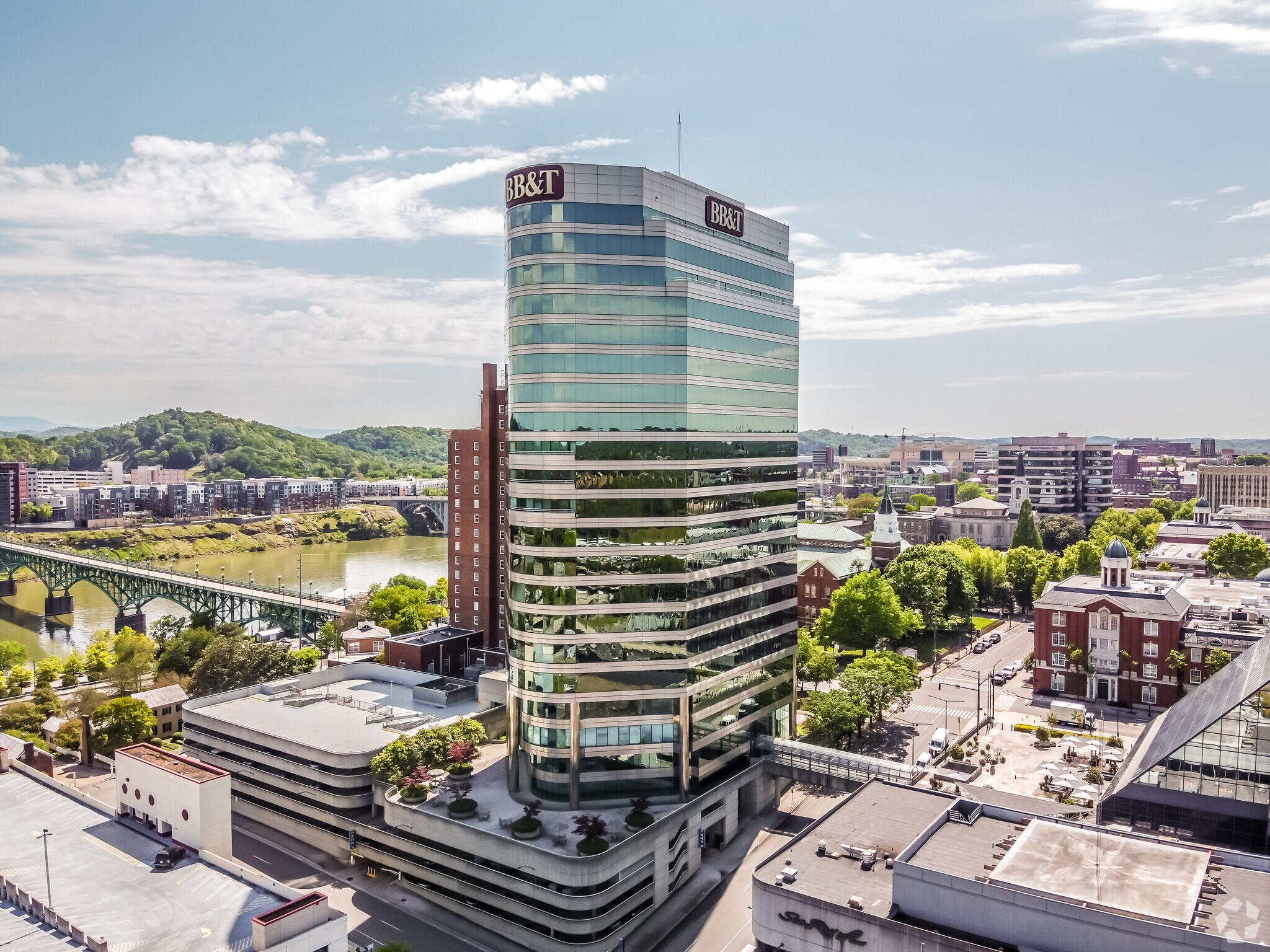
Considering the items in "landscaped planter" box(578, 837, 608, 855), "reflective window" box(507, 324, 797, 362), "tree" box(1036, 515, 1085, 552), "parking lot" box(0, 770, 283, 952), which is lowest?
"landscaped planter" box(578, 837, 608, 855)

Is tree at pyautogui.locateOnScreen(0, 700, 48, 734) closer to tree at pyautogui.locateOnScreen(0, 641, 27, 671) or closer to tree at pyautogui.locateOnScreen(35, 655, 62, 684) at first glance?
tree at pyautogui.locateOnScreen(35, 655, 62, 684)

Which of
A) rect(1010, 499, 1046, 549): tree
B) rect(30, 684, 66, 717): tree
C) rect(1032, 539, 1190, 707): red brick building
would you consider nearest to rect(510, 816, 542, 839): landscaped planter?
rect(1032, 539, 1190, 707): red brick building

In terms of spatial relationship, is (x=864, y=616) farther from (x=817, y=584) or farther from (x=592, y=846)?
(x=592, y=846)

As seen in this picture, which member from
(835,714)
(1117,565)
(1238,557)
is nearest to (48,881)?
(835,714)

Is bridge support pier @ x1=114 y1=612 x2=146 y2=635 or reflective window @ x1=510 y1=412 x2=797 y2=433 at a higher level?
reflective window @ x1=510 y1=412 x2=797 y2=433

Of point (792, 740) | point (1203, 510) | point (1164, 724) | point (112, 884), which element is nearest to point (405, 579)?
point (792, 740)

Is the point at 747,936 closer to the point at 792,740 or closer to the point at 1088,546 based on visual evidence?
the point at 792,740
